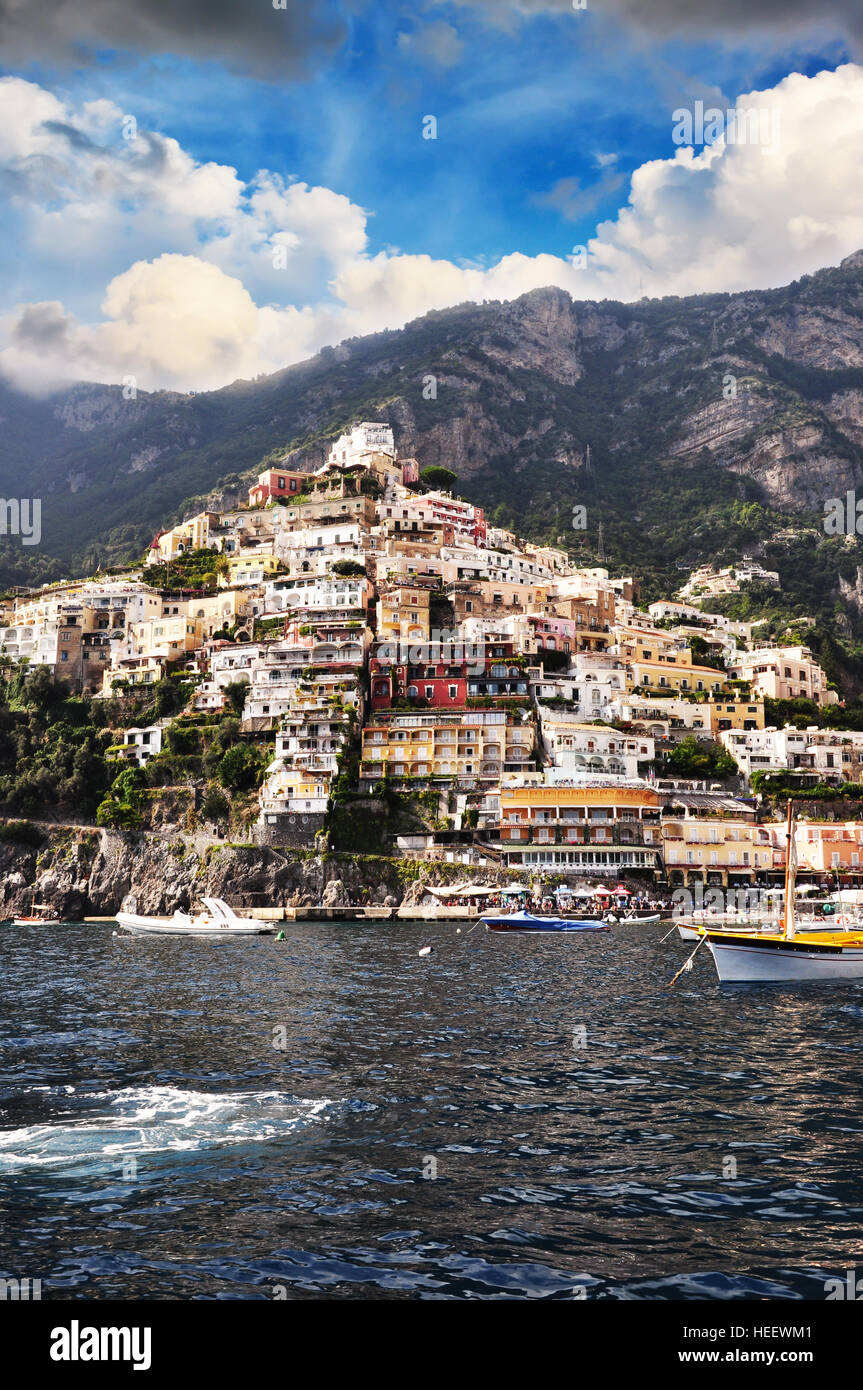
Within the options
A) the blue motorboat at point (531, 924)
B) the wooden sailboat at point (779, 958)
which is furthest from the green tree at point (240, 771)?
the wooden sailboat at point (779, 958)

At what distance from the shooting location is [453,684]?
102438mm

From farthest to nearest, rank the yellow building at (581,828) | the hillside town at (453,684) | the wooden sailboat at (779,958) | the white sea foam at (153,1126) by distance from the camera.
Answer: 1. the hillside town at (453,684)
2. the yellow building at (581,828)
3. the wooden sailboat at (779,958)
4. the white sea foam at (153,1126)

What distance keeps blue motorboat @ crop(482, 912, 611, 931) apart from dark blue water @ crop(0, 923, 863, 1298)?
3446 centimetres

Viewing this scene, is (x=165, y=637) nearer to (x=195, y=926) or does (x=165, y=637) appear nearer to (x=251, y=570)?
(x=251, y=570)

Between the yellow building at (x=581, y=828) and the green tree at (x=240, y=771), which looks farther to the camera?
the green tree at (x=240, y=771)

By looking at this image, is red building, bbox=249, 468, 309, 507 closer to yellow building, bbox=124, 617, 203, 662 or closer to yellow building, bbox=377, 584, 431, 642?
yellow building, bbox=124, 617, 203, 662

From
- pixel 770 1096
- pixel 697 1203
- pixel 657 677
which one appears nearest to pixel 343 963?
pixel 770 1096

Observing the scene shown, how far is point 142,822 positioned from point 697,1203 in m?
85.1

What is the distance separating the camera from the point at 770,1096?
66.8 ft

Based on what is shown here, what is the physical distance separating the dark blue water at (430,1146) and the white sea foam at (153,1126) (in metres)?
0.06

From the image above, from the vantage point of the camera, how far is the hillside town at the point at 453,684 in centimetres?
9056

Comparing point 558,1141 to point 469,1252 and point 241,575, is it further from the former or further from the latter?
point 241,575

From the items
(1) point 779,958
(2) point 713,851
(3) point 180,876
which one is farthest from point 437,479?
(1) point 779,958

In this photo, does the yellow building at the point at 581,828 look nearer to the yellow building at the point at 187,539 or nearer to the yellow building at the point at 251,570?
the yellow building at the point at 251,570
